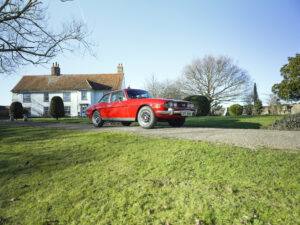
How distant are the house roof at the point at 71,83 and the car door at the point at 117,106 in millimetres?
38420

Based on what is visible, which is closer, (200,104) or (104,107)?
(104,107)

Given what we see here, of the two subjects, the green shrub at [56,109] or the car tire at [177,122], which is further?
the green shrub at [56,109]

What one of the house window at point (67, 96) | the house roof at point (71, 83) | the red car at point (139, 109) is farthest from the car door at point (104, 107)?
the house window at point (67, 96)

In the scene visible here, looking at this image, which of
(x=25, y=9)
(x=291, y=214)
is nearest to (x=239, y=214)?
(x=291, y=214)

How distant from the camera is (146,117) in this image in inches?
436

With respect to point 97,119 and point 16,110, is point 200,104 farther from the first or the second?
point 16,110

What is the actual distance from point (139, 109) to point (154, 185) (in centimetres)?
623

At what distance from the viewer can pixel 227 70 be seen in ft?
171

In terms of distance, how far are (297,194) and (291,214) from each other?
532 millimetres

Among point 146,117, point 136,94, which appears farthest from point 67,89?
point 146,117

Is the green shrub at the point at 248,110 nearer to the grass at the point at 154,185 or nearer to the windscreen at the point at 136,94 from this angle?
the windscreen at the point at 136,94

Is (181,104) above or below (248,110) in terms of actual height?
below

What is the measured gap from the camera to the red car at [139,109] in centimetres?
1062

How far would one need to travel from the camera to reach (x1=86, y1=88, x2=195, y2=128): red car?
10.6 m
